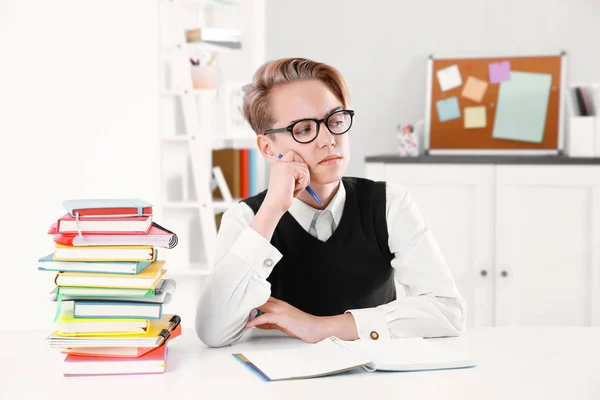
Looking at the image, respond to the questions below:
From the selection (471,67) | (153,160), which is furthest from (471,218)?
(153,160)

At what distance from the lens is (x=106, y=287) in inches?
48.3

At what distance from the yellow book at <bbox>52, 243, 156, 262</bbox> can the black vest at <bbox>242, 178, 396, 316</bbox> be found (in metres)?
0.55

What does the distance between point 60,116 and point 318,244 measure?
1633mm

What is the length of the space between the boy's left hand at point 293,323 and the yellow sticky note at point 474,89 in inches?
96.3

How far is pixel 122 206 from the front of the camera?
123 centimetres

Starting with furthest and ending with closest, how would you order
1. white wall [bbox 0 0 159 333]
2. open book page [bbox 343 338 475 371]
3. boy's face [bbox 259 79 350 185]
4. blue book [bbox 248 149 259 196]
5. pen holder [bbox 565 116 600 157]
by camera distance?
blue book [bbox 248 149 259 196] → pen holder [bbox 565 116 600 157] → white wall [bbox 0 0 159 333] → boy's face [bbox 259 79 350 185] → open book page [bbox 343 338 475 371]

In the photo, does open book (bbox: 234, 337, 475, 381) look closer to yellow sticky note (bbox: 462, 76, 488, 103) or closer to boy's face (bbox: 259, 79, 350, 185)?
boy's face (bbox: 259, 79, 350, 185)

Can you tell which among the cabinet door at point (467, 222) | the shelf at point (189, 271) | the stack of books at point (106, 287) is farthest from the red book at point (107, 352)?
the shelf at point (189, 271)

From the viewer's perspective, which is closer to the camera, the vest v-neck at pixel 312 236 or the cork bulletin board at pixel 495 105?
the vest v-neck at pixel 312 236

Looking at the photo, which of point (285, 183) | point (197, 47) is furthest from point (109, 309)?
point (197, 47)

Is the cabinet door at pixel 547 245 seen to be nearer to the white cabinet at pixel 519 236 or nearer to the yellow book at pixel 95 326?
the white cabinet at pixel 519 236

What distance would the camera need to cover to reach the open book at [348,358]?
118 centimetres

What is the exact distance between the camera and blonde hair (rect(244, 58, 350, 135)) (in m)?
1.72

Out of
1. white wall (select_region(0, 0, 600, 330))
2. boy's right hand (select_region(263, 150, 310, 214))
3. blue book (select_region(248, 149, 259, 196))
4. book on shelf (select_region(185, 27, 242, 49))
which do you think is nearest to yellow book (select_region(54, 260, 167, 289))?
boy's right hand (select_region(263, 150, 310, 214))
